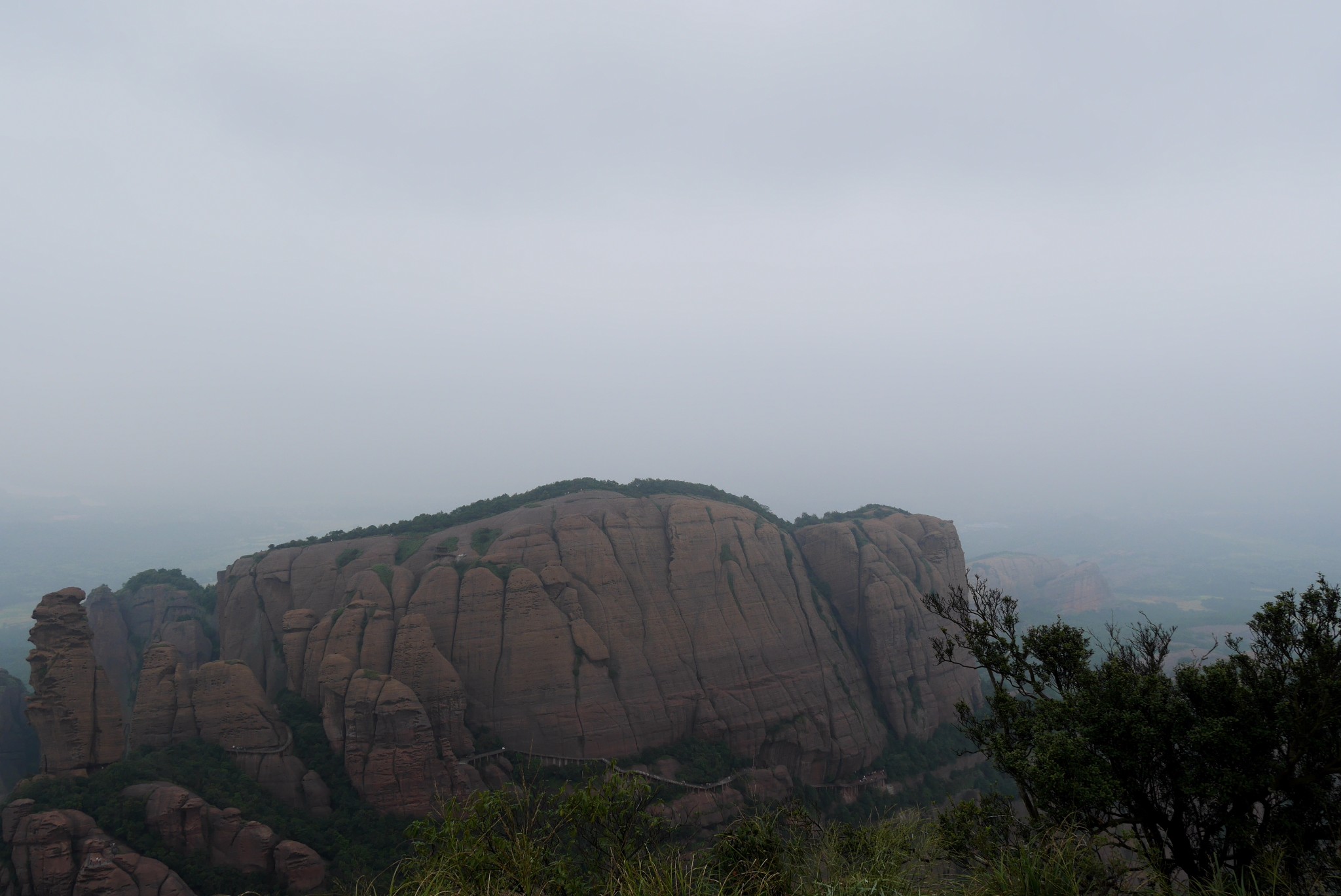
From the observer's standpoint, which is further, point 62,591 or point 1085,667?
point 62,591

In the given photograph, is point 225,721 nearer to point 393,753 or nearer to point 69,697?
point 69,697

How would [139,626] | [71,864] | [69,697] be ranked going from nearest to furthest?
[71,864] < [69,697] < [139,626]

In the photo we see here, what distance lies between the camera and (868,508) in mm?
74938

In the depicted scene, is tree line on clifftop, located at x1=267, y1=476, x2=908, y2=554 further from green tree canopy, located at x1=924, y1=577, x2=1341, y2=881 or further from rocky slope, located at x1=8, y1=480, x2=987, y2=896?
Answer: green tree canopy, located at x1=924, y1=577, x2=1341, y2=881

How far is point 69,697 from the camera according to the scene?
31891 mm

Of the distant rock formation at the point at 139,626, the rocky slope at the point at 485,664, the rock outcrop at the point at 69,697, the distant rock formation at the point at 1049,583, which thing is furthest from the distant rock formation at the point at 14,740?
the distant rock formation at the point at 1049,583

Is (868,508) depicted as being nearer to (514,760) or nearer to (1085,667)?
(514,760)

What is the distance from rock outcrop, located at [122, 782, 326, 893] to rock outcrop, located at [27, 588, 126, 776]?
5.99 m

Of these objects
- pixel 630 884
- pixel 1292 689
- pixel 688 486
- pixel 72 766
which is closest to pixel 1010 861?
pixel 630 884

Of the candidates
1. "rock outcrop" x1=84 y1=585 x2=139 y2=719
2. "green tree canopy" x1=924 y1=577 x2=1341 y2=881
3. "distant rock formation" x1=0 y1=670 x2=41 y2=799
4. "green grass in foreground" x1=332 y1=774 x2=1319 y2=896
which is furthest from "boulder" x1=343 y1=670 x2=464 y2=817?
"rock outcrop" x1=84 y1=585 x2=139 y2=719

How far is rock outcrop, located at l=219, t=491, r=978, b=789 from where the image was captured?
38438 mm

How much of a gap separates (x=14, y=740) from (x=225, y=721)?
32.0 m

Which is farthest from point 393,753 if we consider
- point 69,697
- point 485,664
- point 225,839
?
point 69,697

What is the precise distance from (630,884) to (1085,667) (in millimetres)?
13517
